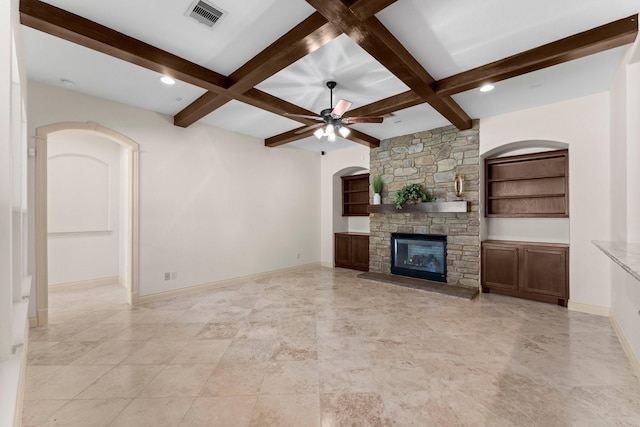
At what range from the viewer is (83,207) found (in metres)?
5.05

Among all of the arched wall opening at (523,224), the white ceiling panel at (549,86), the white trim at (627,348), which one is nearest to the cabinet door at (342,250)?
the arched wall opening at (523,224)

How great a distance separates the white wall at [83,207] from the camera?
4.75m

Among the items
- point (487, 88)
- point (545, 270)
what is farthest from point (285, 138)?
point (545, 270)

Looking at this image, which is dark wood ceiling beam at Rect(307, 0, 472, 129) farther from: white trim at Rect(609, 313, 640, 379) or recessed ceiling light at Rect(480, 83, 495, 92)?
white trim at Rect(609, 313, 640, 379)

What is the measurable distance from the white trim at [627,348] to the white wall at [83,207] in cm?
743

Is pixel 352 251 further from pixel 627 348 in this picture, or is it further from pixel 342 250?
pixel 627 348

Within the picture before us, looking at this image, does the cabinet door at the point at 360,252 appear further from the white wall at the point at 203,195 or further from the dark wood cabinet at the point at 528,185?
the dark wood cabinet at the point at 528,185

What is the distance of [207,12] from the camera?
2.18m

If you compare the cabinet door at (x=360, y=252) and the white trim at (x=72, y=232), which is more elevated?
the white trim at (x=72, y=232)

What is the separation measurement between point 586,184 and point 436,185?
6.57 feet

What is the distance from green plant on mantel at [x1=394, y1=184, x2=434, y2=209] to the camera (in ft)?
16.8

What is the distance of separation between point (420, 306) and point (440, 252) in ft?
4.93

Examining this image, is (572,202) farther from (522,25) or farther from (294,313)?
(294,313)

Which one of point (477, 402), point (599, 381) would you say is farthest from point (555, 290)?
point (477, 402)
